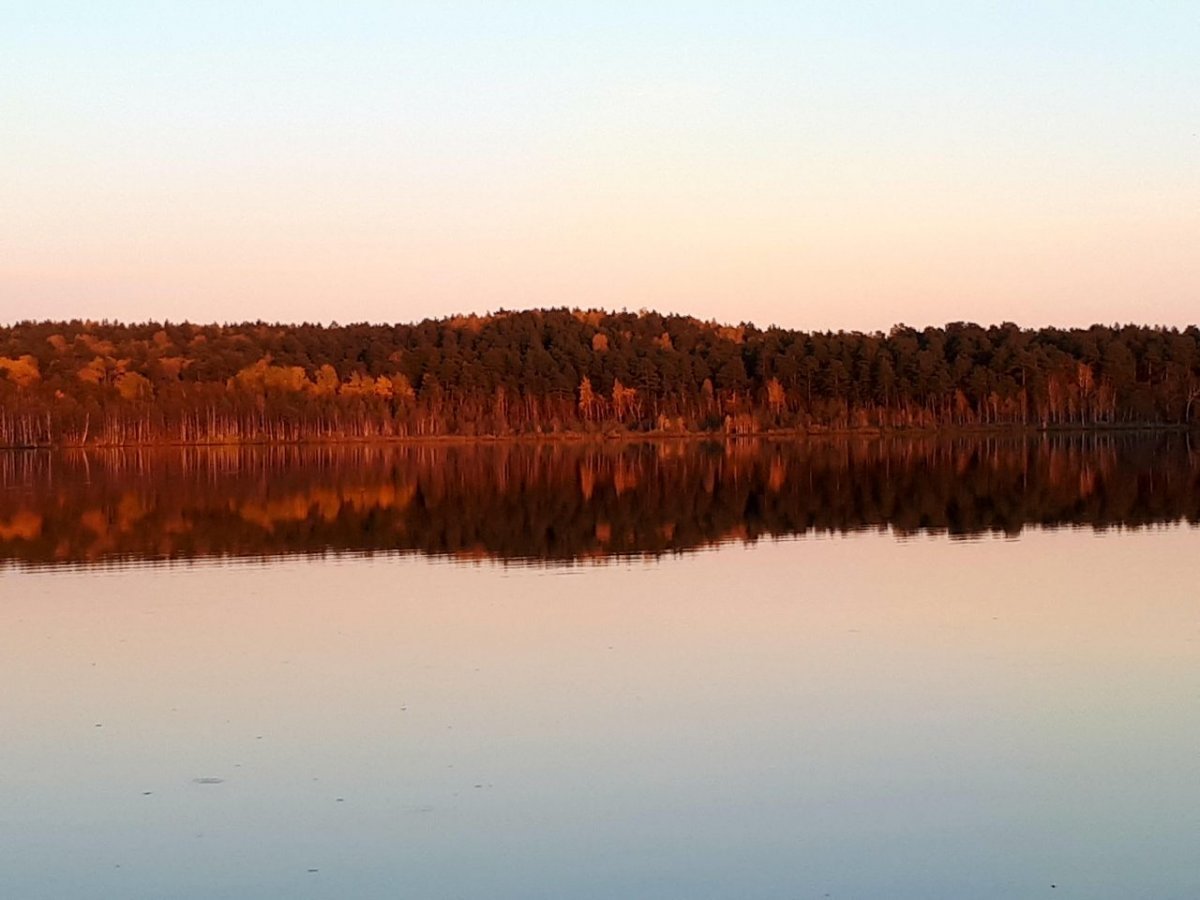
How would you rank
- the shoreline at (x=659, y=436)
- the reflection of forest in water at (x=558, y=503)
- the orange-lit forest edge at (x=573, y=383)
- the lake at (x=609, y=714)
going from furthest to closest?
the orange-lit forest edge at (x=573, y=383) → the shoreline at (x=659, y=436) → the reflection of forest in water at (x=558, y=503) → the lake at (x=609, y=714)

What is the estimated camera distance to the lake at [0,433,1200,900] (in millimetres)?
9047

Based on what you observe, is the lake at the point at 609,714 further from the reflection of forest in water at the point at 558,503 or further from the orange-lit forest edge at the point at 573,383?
the orange-lit forest edge at the point at 573,383

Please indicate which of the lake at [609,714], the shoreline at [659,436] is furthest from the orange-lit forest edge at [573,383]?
the lake at [609,714]

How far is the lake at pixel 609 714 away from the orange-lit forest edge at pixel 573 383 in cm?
8746

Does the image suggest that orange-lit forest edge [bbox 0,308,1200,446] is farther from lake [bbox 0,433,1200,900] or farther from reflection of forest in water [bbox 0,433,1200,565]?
lake [bbox 0,433,1200,900]

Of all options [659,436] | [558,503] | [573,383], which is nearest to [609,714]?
[558,503]

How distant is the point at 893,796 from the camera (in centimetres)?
1012

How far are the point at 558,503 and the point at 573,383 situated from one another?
86.3 m

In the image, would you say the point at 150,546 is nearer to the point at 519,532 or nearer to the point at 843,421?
the point at 519,532

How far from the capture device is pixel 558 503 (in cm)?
3719

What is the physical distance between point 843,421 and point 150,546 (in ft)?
302

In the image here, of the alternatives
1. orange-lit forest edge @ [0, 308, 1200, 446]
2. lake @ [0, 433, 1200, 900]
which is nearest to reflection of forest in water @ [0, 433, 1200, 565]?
lake @ [0, 433, 1200, 900]

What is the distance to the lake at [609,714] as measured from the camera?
9047mm

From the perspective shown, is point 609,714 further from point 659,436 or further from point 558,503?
point 659,436
